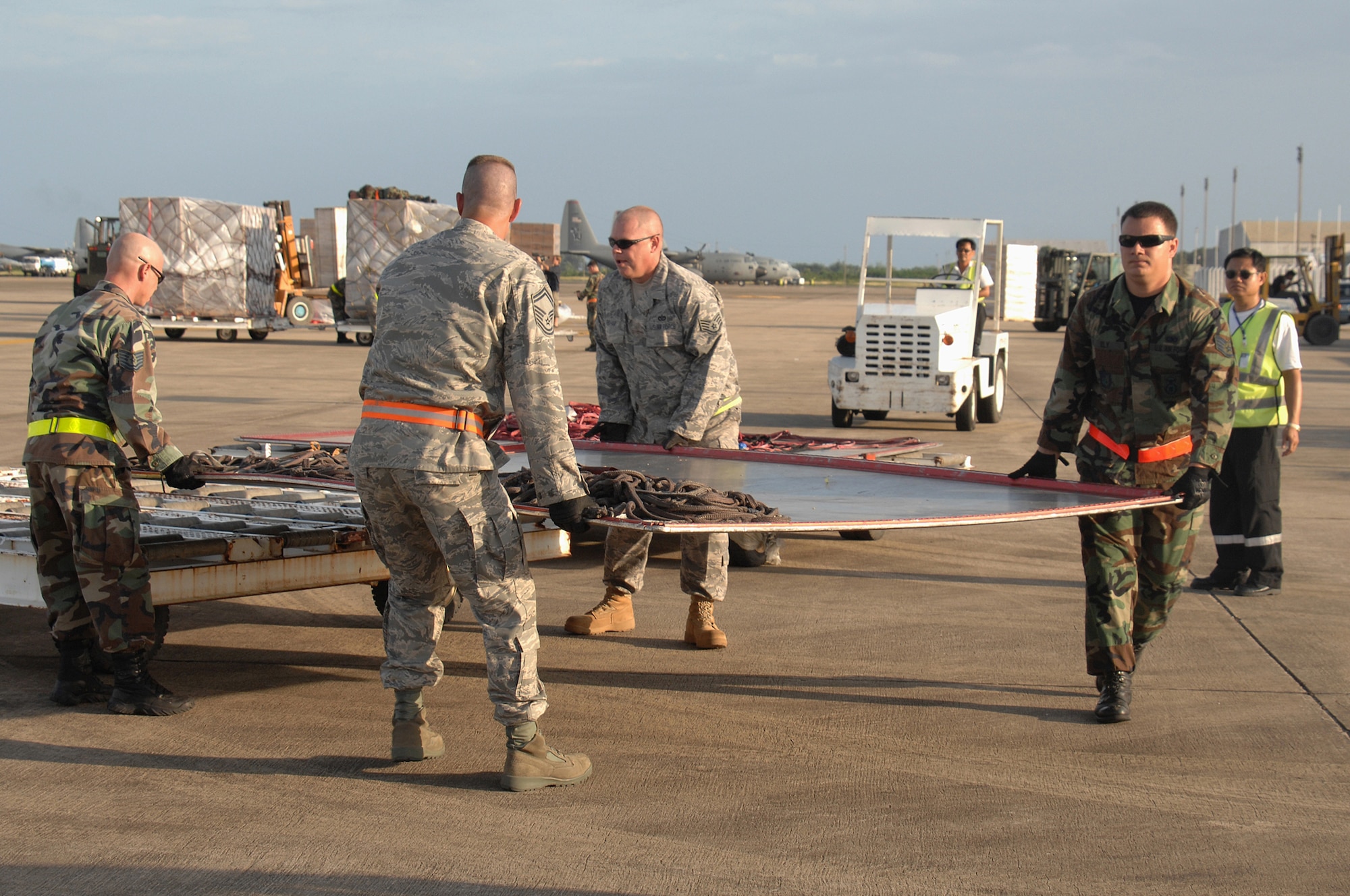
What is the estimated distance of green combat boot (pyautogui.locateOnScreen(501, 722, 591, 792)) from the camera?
397 centimetres

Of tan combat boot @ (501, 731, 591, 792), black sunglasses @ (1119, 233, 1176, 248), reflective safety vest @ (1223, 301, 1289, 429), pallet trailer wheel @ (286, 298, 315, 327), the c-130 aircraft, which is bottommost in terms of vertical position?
tan combat boot @ (501, 731, 591, 792)

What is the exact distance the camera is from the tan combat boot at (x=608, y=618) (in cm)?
588

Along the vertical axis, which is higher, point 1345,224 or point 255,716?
point 1345,224

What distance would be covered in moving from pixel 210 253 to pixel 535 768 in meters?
25.5

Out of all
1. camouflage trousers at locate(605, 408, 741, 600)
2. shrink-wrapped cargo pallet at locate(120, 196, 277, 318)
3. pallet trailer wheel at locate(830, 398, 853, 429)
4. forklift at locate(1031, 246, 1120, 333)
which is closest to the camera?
camouflage trousers at locate(605, 408, 741, 600)

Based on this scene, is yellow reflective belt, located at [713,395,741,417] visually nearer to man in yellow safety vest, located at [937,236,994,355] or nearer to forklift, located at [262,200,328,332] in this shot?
man in yellow safety vest, located at [937,236,994,355]

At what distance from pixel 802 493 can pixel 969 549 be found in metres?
2.99

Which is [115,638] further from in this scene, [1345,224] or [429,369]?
[1345,224]

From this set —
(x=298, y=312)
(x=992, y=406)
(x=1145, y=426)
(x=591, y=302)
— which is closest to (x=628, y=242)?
(x=1145, y=426)

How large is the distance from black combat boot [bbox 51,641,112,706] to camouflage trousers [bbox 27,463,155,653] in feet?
0.31

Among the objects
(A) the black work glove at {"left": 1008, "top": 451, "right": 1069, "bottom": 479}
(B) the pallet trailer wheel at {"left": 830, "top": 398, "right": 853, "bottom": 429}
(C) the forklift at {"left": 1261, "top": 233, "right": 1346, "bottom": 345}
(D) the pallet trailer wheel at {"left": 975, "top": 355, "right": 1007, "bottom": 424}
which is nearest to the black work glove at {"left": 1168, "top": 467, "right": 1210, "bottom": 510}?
(A) the black work glove at {"left": 1008, "top": 451, "right": 1069, "bottom": 479}

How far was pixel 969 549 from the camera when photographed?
793 cm

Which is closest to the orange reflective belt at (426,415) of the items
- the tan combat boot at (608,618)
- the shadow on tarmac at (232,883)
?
the shadow on tarmac at (232,883)

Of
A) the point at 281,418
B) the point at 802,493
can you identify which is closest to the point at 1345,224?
the point at 281,418
